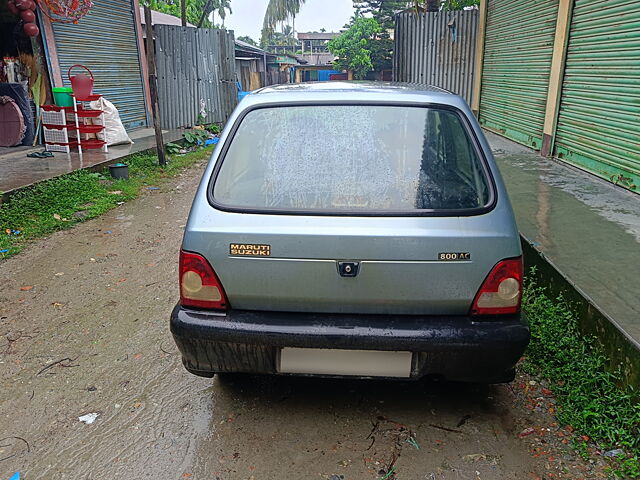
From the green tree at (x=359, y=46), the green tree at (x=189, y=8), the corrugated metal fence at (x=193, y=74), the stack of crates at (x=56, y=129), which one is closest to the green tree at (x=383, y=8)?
the green tree at (x=359, y=46)

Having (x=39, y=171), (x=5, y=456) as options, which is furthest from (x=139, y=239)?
(x=5, y=456)

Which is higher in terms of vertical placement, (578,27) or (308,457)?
(578,27)

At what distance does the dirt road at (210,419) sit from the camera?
7.71 ft

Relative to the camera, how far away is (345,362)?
7.82 feet

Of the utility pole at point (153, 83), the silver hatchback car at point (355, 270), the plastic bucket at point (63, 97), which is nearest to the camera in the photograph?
the silver hatchback car at point (355, 270)

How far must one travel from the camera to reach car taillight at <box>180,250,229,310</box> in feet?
7.84

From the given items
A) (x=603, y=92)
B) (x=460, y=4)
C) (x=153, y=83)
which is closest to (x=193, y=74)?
(x=153, y=83)

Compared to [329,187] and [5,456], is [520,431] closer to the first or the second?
[329,187]

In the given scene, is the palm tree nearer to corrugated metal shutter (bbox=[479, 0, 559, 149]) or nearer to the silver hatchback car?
corrugated metal shutter (bbox=[479, 0, 559, 149])

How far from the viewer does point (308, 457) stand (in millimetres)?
2408

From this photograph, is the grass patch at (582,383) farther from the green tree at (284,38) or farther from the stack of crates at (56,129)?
the green tree at (284,38)

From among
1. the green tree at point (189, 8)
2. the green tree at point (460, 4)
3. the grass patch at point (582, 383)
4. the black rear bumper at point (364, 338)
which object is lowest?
the grass patch at point (582, 383)

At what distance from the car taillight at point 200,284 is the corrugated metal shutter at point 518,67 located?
760 cm

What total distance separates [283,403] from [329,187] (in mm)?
1181
